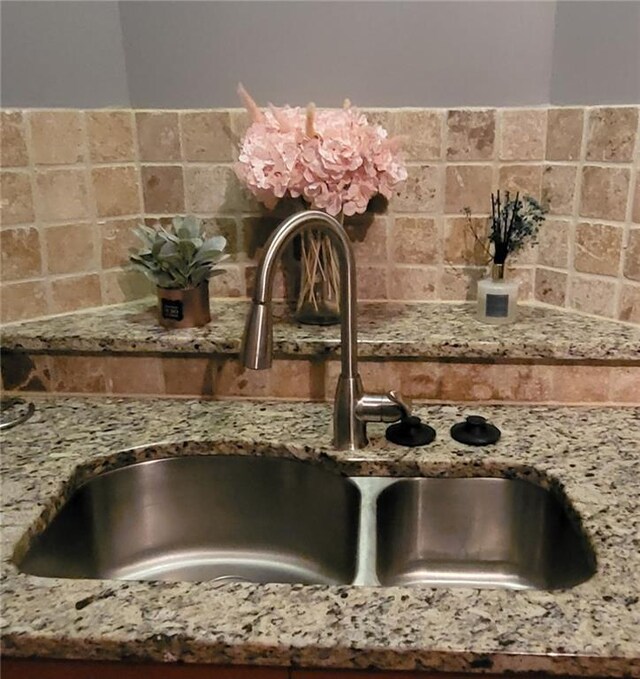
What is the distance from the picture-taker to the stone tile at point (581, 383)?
1199 millimetres

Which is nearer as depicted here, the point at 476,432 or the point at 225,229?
the point at 476,432

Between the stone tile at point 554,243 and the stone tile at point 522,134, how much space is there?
4.9 inches

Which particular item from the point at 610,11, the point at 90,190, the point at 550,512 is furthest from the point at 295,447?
the point at 610,11

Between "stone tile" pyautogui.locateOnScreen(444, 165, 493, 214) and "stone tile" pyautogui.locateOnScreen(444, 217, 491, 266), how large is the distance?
2 cm

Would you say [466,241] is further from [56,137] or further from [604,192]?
[56,137]

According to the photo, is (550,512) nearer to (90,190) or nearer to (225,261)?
(225,261)

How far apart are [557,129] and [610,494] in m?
0.66

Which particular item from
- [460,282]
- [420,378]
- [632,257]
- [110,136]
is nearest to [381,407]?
[420,378]

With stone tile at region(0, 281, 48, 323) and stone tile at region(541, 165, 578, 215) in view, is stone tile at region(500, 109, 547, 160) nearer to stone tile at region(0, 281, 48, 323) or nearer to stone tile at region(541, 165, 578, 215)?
stone tile at region(541, 165, 578, 215)

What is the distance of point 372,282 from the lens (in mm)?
1380

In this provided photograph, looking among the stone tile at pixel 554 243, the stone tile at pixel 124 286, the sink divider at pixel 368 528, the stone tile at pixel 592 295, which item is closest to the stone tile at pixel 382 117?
the stone tile at pixel 554 243

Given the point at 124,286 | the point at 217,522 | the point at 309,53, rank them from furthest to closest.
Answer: the point at 124,286 < the point at 309,53 < the point at 217,522

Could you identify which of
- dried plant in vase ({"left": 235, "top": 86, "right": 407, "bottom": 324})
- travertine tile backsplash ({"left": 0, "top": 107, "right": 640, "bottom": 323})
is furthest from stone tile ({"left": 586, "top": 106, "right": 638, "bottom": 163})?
dried plant in vase ({"left": 235, "top": 86, "right": 407, "bottom": 324})

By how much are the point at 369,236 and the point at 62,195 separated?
57cm
